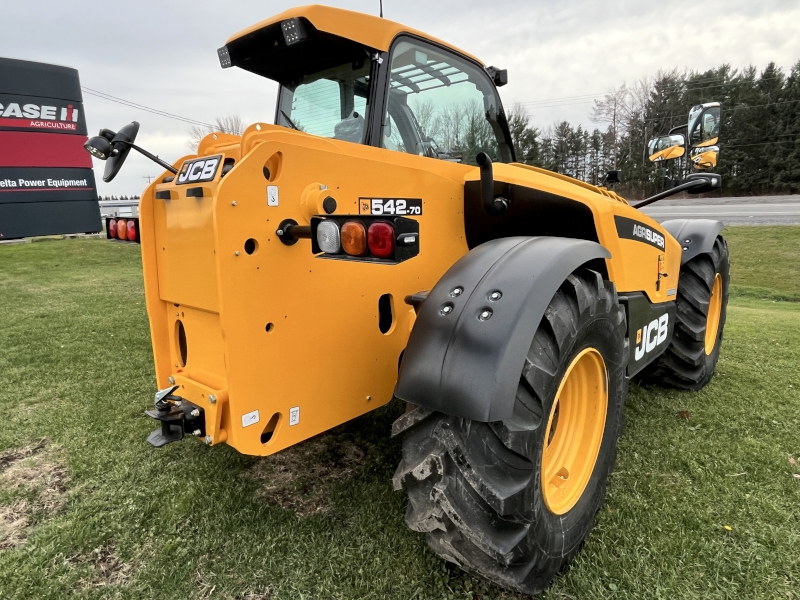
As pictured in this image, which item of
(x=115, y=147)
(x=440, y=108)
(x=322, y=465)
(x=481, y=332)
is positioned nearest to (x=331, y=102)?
(x=440, y=108)

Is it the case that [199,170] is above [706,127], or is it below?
below

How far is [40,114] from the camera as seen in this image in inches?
651

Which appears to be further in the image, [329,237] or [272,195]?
[272,195]

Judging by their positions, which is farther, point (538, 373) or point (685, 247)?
point (685, 247)

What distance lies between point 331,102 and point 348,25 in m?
0.49

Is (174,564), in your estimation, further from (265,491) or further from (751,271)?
(751,271)

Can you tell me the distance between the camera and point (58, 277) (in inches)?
458

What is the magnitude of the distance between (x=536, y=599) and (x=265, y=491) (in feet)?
4.81

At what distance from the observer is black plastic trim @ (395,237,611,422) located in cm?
165

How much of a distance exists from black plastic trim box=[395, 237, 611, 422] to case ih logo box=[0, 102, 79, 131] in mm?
19524

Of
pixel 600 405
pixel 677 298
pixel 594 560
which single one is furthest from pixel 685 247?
pixel 594 560

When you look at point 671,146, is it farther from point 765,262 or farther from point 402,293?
point 765,262

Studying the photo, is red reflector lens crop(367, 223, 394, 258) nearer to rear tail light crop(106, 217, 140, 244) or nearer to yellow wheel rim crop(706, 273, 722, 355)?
rear tail light crop(106, 217, 140, 244)

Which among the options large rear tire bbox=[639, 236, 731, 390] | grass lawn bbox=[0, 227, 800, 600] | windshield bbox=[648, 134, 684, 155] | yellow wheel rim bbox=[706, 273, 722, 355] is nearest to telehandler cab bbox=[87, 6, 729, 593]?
grass lawn bbox=[0, 227, 800, 600]
